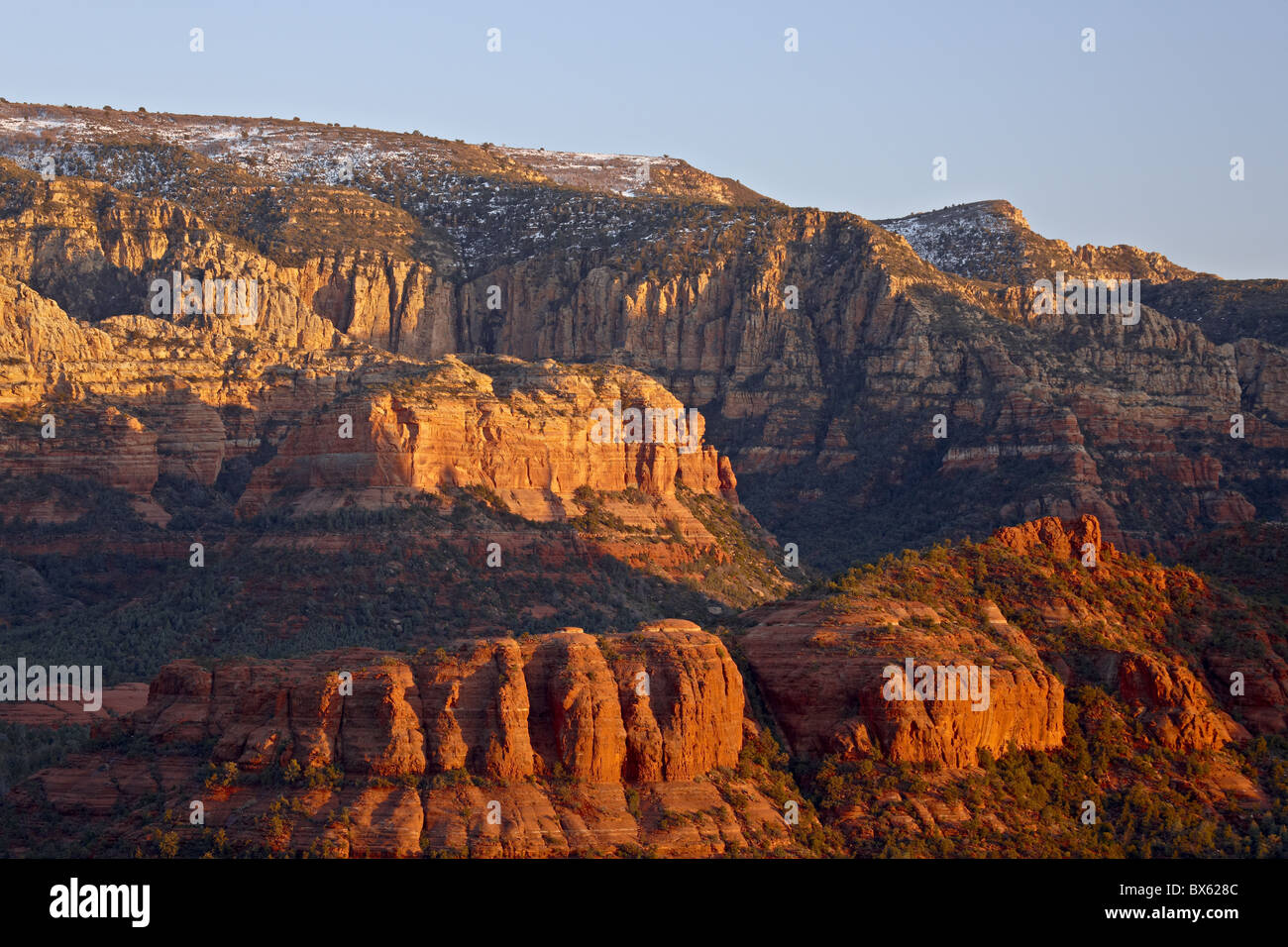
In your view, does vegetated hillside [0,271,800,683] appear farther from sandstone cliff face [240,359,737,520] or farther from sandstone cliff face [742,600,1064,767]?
sandstone cliff face [742,600,1064,767]

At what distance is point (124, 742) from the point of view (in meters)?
76.4

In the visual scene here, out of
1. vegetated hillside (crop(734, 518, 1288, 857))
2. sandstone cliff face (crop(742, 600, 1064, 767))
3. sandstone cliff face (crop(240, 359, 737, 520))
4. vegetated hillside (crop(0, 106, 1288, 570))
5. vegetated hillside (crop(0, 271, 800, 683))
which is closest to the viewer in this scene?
vegetated hillside (crop(734, 518, 1288, 857))

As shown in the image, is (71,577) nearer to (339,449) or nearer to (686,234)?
(339,449)

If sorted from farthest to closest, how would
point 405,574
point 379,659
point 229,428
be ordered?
point 229,428 < point 405,574 < point 379,659

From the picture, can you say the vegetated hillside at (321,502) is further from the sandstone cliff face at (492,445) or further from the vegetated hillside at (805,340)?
the vegetated hillside at (805,340)

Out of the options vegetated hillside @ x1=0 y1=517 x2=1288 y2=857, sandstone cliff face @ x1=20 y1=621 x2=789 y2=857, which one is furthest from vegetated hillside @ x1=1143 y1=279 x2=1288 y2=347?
sandstone cliff face @ x1=20 y1=621 x2=789 y2=857

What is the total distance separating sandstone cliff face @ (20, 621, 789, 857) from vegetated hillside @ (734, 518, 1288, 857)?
3.28 m

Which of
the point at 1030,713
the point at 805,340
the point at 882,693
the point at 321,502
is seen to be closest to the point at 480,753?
the point at 882,693

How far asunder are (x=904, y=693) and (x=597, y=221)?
125046 millimetres

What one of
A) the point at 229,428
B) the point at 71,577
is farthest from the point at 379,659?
the point at 229,428

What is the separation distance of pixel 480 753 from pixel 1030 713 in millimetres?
18564

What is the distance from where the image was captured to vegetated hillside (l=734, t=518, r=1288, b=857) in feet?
245

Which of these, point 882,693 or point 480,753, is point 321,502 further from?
point 480,753
